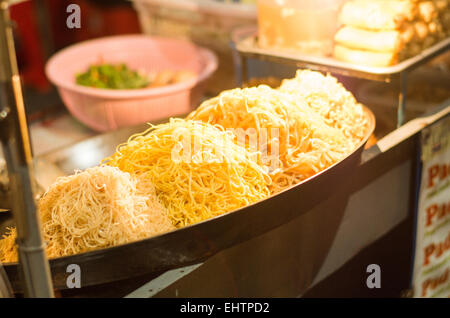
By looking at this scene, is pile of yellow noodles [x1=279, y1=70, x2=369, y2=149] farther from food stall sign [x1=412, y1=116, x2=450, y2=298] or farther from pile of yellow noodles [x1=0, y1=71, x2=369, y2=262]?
food stall sign [x1=412, y1=116, x2=450, y2=298]

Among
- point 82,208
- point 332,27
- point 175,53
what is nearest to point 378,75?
point 332,27

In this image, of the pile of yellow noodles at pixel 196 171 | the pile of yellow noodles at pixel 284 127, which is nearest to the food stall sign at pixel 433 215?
the pile of yellow noodles at pixel 284 127

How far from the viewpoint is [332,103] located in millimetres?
1635

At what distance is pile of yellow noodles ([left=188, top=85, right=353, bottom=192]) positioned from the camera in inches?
55.1

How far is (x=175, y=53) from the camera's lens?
3.31 metres

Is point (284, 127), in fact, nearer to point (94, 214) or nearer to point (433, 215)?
point (94, 214)

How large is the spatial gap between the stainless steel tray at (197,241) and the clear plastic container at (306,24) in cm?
75

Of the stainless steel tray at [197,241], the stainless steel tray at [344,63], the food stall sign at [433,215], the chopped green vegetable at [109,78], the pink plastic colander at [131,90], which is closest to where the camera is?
the stainless steel tray at [197,241]

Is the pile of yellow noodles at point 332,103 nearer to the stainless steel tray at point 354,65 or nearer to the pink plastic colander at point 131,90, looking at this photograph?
the stainless steel tray at point 354,65

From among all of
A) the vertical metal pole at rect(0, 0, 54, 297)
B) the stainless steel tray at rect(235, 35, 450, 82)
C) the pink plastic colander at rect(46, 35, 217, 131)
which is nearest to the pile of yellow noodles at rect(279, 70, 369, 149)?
the stainless steel tray at rect(235, 35, 450, 82)

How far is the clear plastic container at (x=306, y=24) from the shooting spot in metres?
2.01

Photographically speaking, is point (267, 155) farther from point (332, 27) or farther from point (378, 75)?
point (332, 27)
